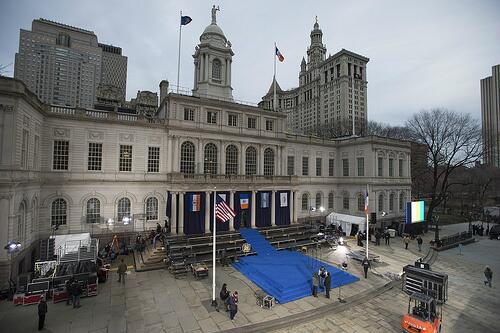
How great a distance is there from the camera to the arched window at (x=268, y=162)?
33.9m

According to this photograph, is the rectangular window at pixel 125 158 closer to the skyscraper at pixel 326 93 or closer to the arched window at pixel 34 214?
the arched window at pixel 34 214

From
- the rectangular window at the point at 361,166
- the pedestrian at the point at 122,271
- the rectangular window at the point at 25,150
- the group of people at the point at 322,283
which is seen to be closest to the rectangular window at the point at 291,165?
the rectangular window at the point at 361,166

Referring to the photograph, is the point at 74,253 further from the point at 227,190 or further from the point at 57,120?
the point at 227,190

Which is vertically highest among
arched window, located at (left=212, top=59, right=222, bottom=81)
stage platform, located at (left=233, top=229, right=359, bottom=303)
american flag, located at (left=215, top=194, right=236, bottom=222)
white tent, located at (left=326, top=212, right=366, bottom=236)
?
arched window, located at (left=212, top=59, right=222, bottom=81)

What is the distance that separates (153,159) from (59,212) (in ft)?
32.3

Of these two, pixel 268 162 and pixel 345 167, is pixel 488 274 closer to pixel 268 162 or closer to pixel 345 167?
pixel 345 167

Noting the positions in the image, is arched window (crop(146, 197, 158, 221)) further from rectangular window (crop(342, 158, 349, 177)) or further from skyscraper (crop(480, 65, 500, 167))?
skyscraper (crop(480, 65, 500, 167))

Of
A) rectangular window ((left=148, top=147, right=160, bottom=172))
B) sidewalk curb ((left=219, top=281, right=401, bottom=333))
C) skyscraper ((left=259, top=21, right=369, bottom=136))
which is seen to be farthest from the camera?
skyscraper ((left=259, top=21, right=369, bottom=136))

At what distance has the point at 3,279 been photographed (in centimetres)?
1595

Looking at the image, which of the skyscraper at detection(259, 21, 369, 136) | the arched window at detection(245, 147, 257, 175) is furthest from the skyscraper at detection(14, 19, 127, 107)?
the arched window at detection(245, 147, 257, 175)

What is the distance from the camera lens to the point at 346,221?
3403cm

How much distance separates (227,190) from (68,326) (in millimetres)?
17984

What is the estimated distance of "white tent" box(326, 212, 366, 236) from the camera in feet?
107

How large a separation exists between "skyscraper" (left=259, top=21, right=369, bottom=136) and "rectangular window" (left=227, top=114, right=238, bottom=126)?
47.5 m
